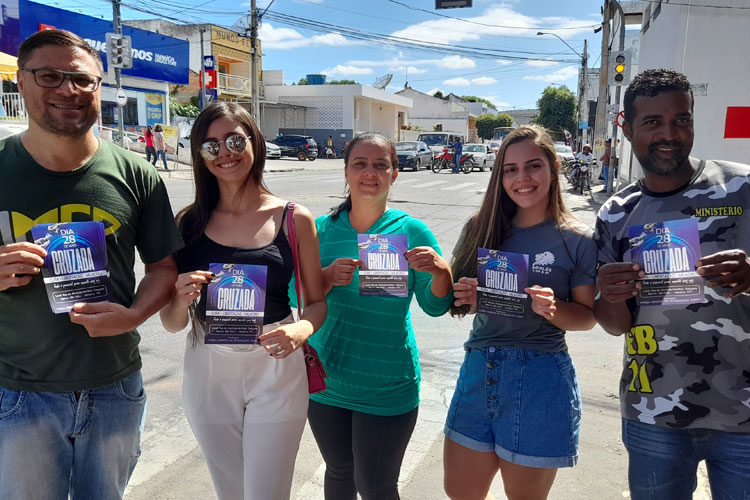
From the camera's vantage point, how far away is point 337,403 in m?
2.39

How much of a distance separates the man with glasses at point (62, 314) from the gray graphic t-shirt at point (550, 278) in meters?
1.36

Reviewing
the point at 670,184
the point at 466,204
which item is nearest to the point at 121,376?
the point at 670,184

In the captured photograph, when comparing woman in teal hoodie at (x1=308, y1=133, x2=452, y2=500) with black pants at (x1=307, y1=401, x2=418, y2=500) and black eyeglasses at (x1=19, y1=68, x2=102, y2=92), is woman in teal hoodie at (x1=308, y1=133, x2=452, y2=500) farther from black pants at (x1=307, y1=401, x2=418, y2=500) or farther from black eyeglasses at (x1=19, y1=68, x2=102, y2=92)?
black eyeglasses at (x1=19, y1=68, x2=102, y2=92)

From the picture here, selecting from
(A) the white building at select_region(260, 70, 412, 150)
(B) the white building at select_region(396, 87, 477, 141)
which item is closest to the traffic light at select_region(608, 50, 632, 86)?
(A) the white building at select_region(260, 70, 412, 150)

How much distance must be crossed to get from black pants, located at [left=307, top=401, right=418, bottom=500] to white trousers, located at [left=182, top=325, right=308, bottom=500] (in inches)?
9.5

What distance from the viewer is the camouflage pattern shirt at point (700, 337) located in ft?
6.22

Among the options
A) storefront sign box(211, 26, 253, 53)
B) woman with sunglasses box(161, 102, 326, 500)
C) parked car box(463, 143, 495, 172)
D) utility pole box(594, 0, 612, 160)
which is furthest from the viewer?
storefront sign box(211, 26, 253, 53)

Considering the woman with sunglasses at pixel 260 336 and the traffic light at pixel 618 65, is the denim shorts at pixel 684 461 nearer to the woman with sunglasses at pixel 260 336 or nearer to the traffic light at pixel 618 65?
the woman with sunglasses at pixel 260 336

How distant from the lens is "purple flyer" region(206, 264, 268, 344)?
6.81 feet

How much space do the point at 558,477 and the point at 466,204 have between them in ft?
39.8

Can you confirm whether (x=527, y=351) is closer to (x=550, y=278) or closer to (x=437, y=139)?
(x=550, y=278)

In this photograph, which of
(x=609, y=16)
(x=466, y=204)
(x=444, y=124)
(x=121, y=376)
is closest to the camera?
(x=121, y=376)

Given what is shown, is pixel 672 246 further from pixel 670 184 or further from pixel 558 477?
pixel 558 477

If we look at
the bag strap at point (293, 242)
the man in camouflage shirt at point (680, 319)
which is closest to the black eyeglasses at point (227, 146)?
the bag strap at point (293, 242)
